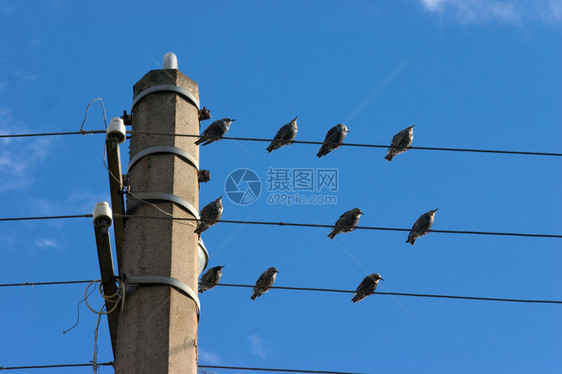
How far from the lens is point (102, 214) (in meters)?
5.75

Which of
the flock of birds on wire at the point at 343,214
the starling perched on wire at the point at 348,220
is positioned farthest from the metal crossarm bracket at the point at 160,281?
the starling perched on wire at the point at 348,220

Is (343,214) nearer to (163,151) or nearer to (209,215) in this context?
(209,215)

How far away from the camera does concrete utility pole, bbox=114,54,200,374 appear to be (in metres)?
5.51

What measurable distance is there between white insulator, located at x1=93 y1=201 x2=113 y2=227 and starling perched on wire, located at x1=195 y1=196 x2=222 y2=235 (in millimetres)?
762

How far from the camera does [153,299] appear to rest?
5.71 metres

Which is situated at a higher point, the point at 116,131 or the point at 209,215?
the point at 209,215

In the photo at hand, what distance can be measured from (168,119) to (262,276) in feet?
18.7

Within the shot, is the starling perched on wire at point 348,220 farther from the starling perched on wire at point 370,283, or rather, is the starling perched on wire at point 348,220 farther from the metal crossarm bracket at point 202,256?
the metal crossarm bracket at point 202,256

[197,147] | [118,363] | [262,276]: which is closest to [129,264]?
[118,363]

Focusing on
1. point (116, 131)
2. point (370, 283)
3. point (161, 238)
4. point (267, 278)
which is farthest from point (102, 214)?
point (370, 283)

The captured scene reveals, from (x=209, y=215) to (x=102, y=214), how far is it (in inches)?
79.5

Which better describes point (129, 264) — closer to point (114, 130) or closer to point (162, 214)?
point (162, 214)

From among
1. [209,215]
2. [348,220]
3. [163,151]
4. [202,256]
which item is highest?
[348,220]

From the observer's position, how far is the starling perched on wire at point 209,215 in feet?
21.1
